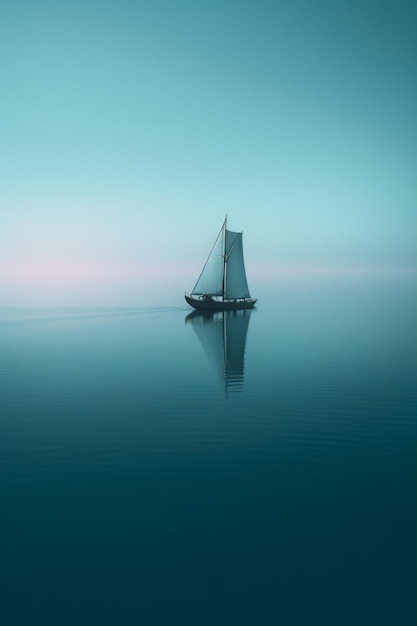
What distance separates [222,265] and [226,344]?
2151 inches

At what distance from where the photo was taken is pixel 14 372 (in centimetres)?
4838

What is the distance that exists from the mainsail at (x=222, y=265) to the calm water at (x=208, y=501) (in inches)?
3153

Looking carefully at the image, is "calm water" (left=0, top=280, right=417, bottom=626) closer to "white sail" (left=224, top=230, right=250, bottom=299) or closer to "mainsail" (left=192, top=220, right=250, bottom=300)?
"mainsail" (left=192, top=220, right=250, bottom=300)

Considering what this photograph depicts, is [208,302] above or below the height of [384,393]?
above

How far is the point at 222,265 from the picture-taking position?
121562 mm

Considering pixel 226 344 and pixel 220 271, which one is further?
pixel 220 271

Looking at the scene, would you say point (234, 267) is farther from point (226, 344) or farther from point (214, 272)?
point (226, 344)

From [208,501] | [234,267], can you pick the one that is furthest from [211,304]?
[208,501]

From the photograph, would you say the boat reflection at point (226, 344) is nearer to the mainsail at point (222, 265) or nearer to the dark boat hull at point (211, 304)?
the dark boat hull at point (211, 304)

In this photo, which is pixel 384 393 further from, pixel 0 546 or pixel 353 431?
pixel 0 546

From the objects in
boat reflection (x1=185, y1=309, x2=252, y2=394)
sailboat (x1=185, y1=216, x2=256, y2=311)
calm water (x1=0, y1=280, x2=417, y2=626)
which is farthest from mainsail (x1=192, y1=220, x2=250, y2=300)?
calm water (x1=0, y1=280, x2=417, y2=626)

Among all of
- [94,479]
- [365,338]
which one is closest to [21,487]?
[94,479]

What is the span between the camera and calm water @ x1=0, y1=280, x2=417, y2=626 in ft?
41.6

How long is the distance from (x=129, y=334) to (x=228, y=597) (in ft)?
234
